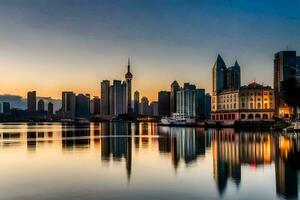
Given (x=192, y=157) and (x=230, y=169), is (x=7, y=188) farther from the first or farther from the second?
(x=192, y=157)

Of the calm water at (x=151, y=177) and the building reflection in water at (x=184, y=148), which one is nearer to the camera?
the calm water at (x=151, y=177)

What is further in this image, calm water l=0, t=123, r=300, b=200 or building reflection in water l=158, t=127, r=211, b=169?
building reflection in water l=158, t=127, r=211, b=169

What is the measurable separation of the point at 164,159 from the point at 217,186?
62.9ft

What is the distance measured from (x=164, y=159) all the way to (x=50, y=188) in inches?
829

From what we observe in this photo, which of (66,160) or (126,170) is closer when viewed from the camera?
(126,170)

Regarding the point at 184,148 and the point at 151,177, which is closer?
the point at 151,177

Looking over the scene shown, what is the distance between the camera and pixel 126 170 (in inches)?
1570

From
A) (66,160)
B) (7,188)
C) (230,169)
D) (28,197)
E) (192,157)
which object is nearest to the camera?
(28,197)

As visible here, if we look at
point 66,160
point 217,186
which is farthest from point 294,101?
point 217,186

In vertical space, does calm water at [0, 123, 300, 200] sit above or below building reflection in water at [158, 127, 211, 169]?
above

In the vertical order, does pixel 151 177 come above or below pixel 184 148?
above

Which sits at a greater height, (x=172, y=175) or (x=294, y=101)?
(x=294, y=101)

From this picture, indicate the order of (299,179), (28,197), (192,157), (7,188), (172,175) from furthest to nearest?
(192,157), (172,175), (299,179), (7,188), (28,197)

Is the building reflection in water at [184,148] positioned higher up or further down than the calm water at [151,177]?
further down
